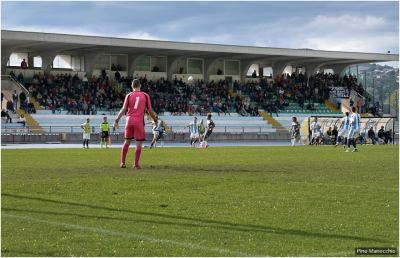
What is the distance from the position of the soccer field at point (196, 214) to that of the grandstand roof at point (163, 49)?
153 ft

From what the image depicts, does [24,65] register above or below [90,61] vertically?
below

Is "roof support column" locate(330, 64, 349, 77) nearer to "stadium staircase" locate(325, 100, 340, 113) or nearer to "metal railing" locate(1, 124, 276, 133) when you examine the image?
"stadium staircase" locate(325, 100, 340, 113)

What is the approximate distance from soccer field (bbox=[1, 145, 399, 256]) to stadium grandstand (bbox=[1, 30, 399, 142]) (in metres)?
38.7

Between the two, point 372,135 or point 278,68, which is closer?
point 372,135

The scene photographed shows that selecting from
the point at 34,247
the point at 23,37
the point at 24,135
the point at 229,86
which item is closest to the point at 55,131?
the point at 24,135

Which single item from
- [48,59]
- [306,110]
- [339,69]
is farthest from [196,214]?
[339,69]

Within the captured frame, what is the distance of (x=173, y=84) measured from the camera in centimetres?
7500

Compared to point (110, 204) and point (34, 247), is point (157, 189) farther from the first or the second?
point (34, 247)

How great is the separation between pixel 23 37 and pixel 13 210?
53.0m

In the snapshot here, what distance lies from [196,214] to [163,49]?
62149 millimetres

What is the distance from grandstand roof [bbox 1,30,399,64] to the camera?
210 ft

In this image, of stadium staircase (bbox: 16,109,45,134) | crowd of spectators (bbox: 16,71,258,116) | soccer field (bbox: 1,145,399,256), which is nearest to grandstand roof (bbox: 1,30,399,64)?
crowd of spectators (bbox: 16,71,258,116)

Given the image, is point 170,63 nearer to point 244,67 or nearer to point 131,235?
point 244,67

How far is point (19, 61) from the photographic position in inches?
2751
